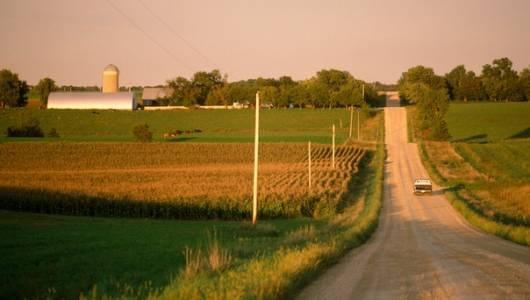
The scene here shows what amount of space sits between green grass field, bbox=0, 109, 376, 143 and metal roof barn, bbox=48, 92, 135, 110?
10114mm

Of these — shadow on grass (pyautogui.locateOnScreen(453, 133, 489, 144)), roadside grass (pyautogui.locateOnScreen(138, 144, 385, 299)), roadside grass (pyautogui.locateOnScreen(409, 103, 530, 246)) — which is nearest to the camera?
roadside grass (pyautogui.locateOnScreen(138, 144, 385, 299))

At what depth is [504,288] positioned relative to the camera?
14195 mm

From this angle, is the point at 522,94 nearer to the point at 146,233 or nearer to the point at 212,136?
the point at 212,136

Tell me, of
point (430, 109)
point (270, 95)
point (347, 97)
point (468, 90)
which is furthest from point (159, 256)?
point (468, 90)

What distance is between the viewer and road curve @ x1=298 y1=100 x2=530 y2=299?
13.9m

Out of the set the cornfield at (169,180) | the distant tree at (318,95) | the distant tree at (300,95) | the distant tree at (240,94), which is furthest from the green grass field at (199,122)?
the distant tree at (240,94)

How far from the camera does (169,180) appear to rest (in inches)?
2196

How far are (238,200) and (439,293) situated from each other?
95.2 feet

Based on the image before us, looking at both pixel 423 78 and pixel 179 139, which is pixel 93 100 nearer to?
pixel 179 139

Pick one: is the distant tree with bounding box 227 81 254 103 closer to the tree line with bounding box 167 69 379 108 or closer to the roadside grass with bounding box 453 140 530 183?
the tree line with bounding box 167 69 379 108

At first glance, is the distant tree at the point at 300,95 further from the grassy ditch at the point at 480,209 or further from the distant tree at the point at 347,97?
the grassy ditch at the point at 480,209

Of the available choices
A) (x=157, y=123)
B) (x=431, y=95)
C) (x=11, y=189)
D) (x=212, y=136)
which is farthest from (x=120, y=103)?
(x=11, y=189)

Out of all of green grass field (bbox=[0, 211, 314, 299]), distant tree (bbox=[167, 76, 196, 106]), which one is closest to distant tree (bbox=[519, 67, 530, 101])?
distant tree (bbox=[167, 76, 196, 106])

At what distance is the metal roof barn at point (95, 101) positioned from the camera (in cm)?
14650
